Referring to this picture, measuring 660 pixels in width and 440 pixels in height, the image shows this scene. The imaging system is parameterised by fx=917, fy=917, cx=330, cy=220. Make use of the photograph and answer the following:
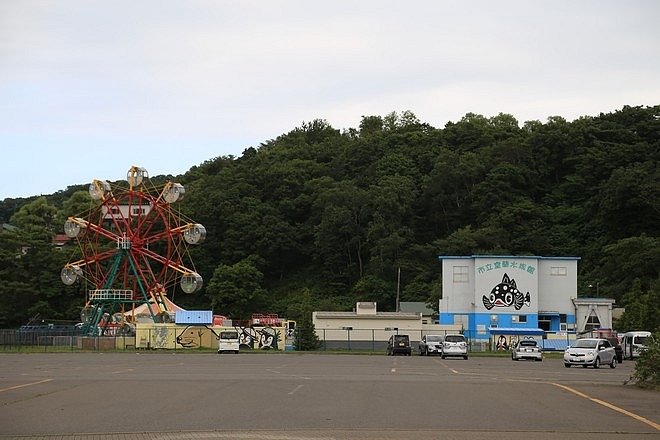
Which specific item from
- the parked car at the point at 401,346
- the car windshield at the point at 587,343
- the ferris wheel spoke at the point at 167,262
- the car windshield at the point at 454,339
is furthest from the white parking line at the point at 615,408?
the ferris wheel spoke at the point at 167,262

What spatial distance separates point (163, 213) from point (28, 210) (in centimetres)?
4925

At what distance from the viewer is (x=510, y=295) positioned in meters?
83.3

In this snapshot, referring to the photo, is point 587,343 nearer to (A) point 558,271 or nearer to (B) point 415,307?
(A) point 558,271

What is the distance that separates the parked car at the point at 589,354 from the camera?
44.2m

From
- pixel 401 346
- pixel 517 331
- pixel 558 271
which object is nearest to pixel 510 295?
pixel 558 271

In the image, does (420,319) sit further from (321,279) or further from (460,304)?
(321,279)

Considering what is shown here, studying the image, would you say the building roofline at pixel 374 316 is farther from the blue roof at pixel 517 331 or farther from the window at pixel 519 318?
the window at pixel 519 318

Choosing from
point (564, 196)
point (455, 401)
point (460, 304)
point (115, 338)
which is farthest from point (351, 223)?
point (455, 401)

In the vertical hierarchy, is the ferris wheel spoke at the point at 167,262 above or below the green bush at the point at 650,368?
above

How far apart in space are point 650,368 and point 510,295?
55121mm

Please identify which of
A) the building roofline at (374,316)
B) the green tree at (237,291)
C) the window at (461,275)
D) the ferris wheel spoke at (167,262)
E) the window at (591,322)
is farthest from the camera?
the green tree at (237,291)

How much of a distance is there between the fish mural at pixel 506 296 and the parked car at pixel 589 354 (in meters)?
37.0

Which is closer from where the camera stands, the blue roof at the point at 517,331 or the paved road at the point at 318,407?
the paved road at the point at 318,407

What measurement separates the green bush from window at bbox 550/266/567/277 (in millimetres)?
56232
